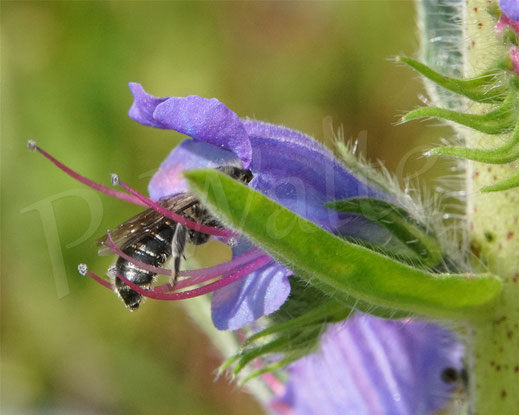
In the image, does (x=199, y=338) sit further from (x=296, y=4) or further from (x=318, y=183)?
(x=318, y=183)

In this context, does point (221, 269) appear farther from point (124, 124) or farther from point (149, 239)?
point (124, 124)

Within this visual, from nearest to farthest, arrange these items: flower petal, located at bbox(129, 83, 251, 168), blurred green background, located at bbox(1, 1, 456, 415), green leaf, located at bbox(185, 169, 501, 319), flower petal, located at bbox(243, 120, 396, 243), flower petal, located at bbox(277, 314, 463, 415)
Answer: green leaf, located at bbox(185, 169, 501, 319) < flower petal, located at bbox(129, 83, 251, 168) < flower petal, located at bbox(243, 120, 396, 243) < flower petal, located at bbox(277, 314, 463, 415) < blurred green background, located at bbox(1, 1, 456, 415)

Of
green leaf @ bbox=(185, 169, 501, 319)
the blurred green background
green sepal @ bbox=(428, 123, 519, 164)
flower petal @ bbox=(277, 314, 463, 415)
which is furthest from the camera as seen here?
the blurred green background

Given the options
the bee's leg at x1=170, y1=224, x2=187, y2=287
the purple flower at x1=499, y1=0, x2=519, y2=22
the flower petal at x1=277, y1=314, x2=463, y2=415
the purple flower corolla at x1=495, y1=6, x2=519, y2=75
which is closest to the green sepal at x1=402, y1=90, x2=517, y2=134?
the purple flower corolla at x1=495, y1=6, x2=519, y2=75

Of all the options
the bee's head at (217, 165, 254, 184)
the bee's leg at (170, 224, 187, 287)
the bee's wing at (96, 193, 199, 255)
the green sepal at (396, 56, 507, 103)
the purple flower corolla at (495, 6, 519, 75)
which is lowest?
the bee's leg at (170, 224, 187, 287)

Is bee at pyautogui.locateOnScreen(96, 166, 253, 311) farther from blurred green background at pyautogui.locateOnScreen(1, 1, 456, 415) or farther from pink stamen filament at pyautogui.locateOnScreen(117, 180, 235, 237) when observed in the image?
blurred green background at pyautogui.locateOnScreen(1, 1, 456, 415)

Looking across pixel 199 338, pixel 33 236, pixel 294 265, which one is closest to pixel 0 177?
pixel 33 236

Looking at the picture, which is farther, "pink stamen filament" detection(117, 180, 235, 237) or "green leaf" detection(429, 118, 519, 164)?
"pink stamen filament" detection(117, 180, 235, 237)

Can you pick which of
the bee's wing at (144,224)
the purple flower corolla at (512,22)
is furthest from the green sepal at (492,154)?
the bee's wing at (144,224)
